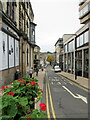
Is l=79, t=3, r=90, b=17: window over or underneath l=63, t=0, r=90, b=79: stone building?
over

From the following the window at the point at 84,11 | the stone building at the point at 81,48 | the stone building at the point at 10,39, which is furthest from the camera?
the window at the point at 84,11

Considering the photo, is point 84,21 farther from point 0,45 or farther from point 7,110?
point 7,110

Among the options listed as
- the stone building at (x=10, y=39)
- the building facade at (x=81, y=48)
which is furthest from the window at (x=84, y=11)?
the stone building at (x=10, y=39)

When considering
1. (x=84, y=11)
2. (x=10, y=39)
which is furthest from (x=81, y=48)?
(x=84, y=11)

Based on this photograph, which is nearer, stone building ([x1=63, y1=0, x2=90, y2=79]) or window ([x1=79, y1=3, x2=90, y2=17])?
stone building ([x1=63, y1=0, x2=90, y2=79])

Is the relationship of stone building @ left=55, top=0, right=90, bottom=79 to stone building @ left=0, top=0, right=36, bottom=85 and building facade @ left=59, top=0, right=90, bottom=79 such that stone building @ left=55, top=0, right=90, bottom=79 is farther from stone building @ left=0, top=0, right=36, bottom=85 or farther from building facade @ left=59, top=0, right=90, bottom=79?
stone building @ left=0, top=0, right=36, bottom=85

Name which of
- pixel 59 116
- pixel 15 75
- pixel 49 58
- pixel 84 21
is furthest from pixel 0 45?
pixel 49 58

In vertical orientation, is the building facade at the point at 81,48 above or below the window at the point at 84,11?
below

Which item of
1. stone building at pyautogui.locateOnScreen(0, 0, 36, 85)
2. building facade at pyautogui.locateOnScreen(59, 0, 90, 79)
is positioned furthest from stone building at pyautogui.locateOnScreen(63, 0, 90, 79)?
stone building at pyautogui.locateOnScreen(0, 0, 36, 85)

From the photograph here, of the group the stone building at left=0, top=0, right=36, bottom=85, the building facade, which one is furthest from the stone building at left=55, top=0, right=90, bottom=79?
the stone building at left=0, top=0, right=36, bottom=85

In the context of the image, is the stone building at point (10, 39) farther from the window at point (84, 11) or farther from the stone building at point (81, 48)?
the window at point (84, 11)

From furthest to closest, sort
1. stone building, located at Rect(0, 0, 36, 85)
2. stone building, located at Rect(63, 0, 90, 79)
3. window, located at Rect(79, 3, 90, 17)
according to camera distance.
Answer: window, located at Rect(79, 3, 90, 17)
stone building, located at Rect(63, 0, 90, 79)
stone building, located at Rect(0, 0, 36, 85)

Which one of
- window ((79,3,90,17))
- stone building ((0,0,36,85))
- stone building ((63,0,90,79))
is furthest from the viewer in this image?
window ((79,3,90,17))

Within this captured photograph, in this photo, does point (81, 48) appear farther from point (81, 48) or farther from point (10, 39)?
point (10, 39)
